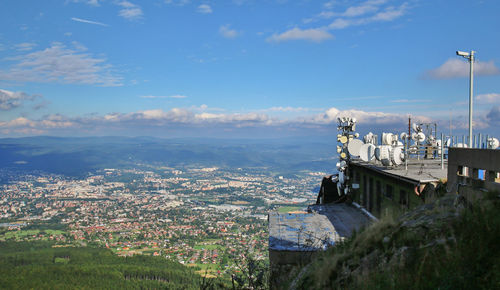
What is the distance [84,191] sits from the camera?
134 meters

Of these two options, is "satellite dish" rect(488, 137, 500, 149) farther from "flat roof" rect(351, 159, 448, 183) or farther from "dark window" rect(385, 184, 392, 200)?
"dark window" rect(385, 184, 392, 200)

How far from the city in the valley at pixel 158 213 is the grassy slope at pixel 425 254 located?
57.8 ft

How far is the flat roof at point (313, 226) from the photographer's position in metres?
10.4

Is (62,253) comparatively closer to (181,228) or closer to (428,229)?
(181,228)

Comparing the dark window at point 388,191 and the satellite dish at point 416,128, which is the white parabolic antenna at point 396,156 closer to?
the dark window at point 388,191

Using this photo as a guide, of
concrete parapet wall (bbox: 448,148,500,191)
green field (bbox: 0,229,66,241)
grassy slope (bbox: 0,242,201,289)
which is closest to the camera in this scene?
concrete parapet wall (bbox: 448,148,500,191)

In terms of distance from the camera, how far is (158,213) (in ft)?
306

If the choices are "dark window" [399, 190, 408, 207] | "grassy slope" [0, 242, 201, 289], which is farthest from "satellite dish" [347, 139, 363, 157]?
"grassy slope" [0, 242, 201, 289]

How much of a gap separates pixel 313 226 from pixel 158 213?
3393 inches

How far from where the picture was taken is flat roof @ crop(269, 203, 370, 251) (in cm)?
1037

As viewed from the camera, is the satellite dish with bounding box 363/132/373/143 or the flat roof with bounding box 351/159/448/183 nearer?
the flat roof with bounding box 351/159/448/183

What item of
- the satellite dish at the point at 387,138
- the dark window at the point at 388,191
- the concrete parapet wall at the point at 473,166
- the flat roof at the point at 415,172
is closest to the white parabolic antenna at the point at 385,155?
the flat roof at the point at 415,172

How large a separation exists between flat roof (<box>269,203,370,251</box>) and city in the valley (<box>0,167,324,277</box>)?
10.2 metres

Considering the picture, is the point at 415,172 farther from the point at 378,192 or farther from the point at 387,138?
the point at 387,138
